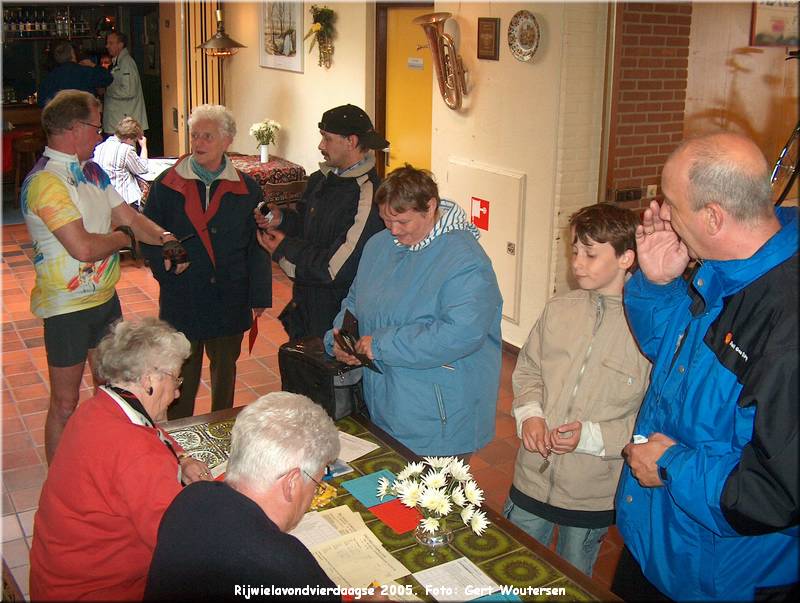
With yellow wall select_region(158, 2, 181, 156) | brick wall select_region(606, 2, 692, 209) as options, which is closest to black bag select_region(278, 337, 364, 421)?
brick wall select_region(606, 2, 692, 209)

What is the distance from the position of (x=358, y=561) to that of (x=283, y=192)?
21.3 feet

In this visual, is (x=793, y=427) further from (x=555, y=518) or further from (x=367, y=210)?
(x=367, y=210)

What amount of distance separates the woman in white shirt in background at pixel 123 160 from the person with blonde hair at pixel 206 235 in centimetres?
329

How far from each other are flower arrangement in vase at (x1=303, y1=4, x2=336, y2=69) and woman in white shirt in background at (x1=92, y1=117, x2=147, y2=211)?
1.87 metres

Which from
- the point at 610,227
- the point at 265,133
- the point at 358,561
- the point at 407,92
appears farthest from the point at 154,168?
the point at 358,561

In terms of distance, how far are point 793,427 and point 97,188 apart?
3.07 meters

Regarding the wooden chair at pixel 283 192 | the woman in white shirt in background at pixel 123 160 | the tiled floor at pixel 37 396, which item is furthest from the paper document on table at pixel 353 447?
the wooden chair at pixel 283 192

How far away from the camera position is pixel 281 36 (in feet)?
28.4

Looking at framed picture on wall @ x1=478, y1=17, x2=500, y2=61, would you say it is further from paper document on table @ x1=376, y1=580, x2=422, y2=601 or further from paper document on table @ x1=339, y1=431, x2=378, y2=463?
paper document on table @ x1=376, y1=580, x2=422, y2=601

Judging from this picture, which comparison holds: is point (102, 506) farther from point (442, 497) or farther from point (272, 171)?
point (272, 171)

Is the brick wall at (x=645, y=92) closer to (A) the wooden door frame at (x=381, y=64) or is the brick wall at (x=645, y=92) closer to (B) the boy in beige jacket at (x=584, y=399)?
(A) the wooden door frame at (x=381, y=64)

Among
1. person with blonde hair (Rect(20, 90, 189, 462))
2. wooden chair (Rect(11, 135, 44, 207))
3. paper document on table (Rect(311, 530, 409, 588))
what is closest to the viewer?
paper document on table (Rect(311, 530, 409, 588))

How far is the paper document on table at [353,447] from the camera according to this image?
2668 millimetres

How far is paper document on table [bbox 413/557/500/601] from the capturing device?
1978mm
